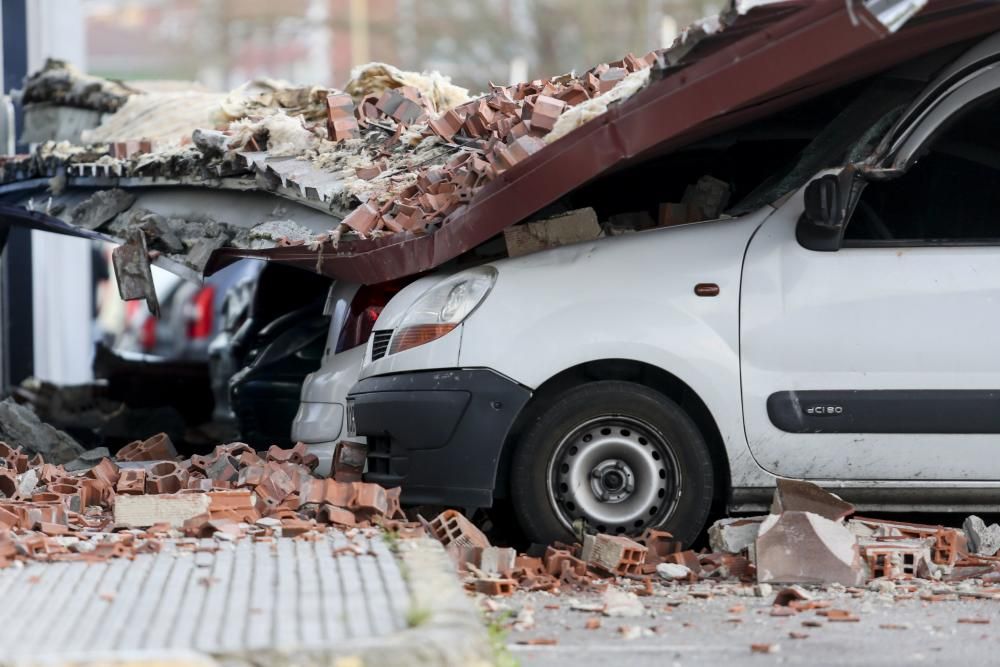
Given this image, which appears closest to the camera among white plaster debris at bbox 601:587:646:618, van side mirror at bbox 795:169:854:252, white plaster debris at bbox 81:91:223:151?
white plaster debris at bbox 601:587:646:618

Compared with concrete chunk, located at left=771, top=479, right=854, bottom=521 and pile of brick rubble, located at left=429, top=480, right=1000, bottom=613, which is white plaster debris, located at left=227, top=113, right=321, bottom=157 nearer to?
pile of brick rubble, located at left=429, top=480, right=1000, bottom=613

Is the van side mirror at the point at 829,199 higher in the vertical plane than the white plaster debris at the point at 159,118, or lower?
lower

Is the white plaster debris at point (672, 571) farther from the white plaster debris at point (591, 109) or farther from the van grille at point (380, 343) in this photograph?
the white plaster debris at point (591, 109)

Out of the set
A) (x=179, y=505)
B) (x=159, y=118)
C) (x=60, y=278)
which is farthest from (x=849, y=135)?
(x=60, y=278)

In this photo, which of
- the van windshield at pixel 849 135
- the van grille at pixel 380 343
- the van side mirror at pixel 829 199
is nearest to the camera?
the van side mirror at pixel 829 199

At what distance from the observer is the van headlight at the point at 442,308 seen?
6.73 metres

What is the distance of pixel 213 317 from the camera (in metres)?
17.2

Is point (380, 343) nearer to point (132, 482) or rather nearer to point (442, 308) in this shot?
point (442, 308)

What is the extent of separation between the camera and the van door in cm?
659

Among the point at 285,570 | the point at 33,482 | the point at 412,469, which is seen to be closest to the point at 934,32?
the point at 412,469

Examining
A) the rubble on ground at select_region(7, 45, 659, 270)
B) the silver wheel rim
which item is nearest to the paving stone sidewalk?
the silver wheel rim

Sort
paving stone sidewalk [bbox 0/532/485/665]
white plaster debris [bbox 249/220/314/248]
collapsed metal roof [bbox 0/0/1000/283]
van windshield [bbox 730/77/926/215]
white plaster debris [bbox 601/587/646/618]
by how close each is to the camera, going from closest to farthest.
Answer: paving stone sidewalk [bbox 0/532/485/665], white plaster debris [bbox 601/587/646/618], collapsed metal roof [bbox 0/0/1000/283], van windshield [bbox 730/77/926/215], white plaster debris [bbox 249/220/314/248]

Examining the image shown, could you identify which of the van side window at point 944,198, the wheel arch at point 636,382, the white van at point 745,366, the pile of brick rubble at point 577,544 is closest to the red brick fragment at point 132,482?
the pile of brick rubble at point 577,544

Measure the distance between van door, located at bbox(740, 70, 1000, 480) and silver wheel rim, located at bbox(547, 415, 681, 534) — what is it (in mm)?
400
